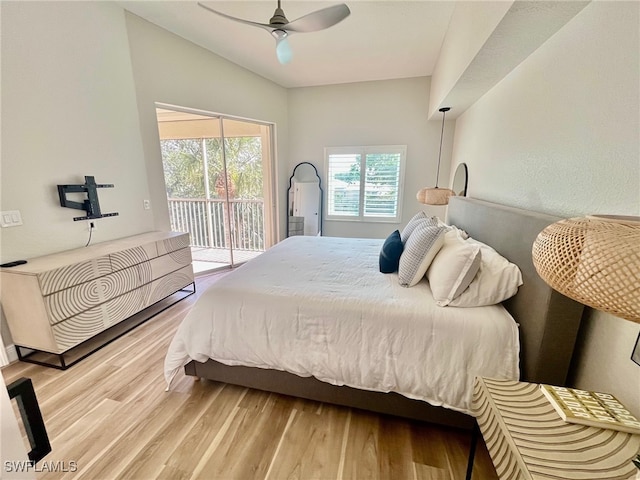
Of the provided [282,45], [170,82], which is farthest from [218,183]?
[282,45]

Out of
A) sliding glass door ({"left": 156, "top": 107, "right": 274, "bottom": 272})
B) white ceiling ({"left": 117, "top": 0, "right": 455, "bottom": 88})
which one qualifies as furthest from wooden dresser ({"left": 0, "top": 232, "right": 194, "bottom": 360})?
white ceiling ({"left": 117, "top": 0, "right": 455, "bottom": 88})

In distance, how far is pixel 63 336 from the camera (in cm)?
200

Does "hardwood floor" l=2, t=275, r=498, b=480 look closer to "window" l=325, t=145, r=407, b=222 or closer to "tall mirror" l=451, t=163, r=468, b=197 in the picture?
"tall mirror" l=451, t=163, r=468, b=197

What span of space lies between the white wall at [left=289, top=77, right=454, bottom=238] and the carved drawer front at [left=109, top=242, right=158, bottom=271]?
301 centimetres

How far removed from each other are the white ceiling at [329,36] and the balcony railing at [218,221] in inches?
83.3

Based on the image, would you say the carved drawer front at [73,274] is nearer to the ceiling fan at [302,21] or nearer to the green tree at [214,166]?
the green tree at [214,166]

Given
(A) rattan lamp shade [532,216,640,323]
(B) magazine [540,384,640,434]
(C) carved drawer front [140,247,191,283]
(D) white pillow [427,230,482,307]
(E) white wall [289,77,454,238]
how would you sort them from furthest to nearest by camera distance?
(E) white wall [289,77,454,238] → (C) carved drawer front [140,247,191,283] → (D) white pillow [427,230,482,307] → (B) magazine [540,384,640,434] → (A) rattan lamp shade [532,216,640,323]

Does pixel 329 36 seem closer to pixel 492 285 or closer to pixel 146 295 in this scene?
pixel 492 285

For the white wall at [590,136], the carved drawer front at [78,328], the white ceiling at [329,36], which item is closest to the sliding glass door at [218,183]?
the white ceiling at [329,36]

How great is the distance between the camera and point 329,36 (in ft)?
9.46

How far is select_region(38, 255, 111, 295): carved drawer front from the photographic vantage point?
1847mm

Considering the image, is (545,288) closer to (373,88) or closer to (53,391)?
(53,391)

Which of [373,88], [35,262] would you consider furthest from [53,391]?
[373,88]

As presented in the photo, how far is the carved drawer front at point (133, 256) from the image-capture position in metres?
2.31
